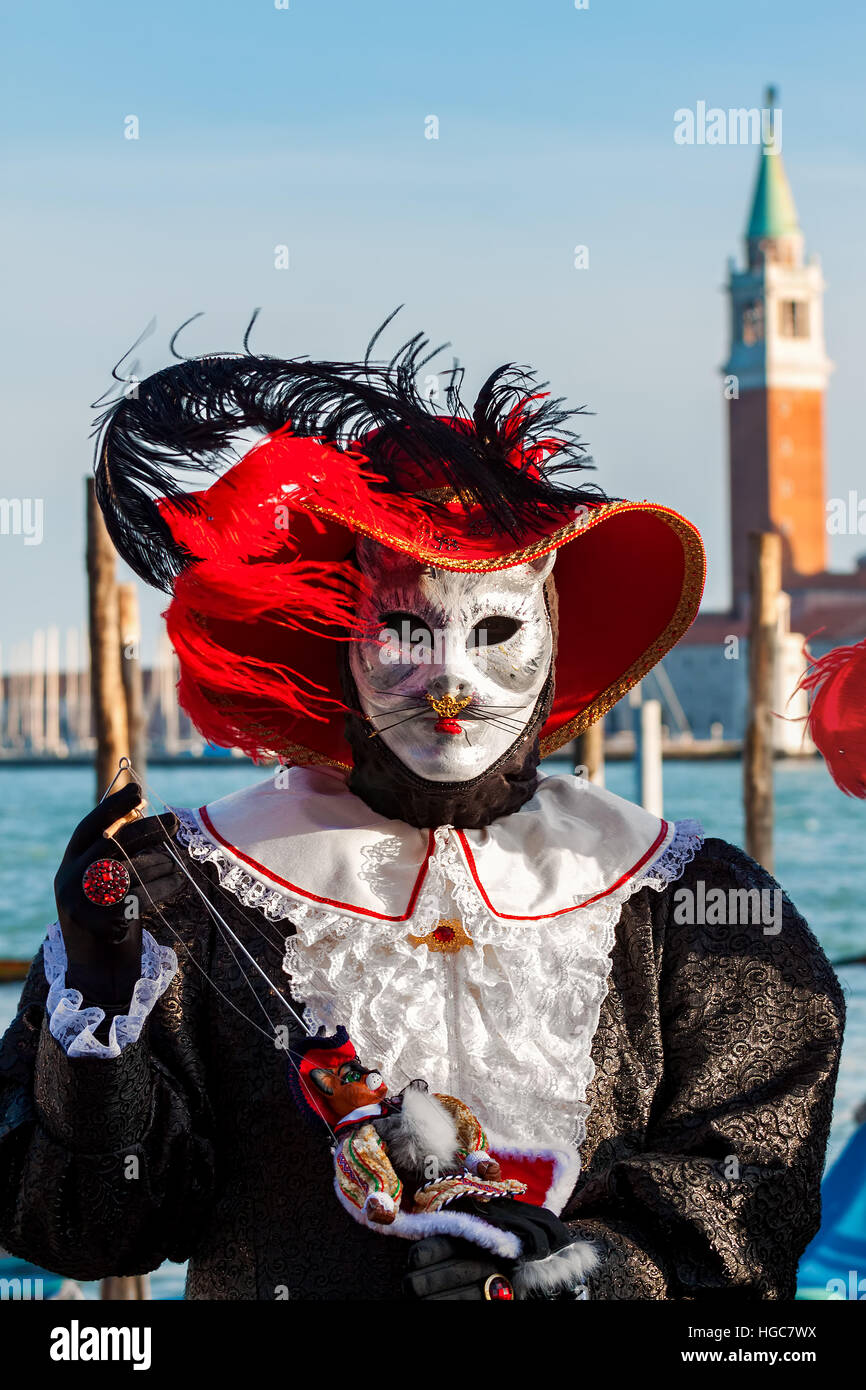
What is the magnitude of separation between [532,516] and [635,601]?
0.40 m

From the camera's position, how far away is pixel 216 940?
273cm

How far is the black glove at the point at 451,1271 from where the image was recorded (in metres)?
2.29

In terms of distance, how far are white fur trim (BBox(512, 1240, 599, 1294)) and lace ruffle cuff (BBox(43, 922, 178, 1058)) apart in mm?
568

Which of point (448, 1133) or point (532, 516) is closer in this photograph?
point (448, 1133)

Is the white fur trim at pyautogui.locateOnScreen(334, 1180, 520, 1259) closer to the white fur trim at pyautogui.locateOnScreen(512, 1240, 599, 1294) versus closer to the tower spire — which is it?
the white fur trim at pyautogui.locateOnScreen(512, 1240, 599, 1294)

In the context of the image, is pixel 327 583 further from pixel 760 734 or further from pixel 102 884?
pixel 760 734

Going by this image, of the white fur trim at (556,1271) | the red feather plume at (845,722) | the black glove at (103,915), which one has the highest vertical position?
the red feather plume at (845,722)

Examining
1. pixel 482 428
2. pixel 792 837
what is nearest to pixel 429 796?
pixel 482 428

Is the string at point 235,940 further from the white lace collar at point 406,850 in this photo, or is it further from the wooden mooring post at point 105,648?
the wooden mooring post at point 105,648

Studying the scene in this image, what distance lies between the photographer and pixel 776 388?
63125 mm

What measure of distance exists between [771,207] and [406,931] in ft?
215

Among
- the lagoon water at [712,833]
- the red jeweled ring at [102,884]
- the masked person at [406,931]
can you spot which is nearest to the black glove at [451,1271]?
the masked person at [406,931]
